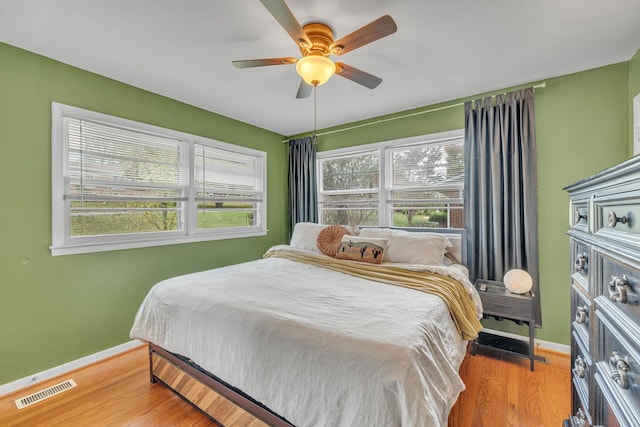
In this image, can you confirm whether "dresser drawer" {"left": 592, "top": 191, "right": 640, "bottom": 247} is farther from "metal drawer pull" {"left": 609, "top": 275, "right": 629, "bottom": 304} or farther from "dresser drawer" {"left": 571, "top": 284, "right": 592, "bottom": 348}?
"dresser drawer" {"left": 571, "top": 284, "right": 592, "bottom": 348}

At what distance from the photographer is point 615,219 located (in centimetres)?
90

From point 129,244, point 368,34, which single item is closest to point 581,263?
point 368,34

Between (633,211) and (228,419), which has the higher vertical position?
(633,211)

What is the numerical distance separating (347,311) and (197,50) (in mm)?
2147

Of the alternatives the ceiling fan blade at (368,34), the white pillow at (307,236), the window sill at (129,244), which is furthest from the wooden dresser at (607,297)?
the window sill at (129,244)

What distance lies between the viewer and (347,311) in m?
1.54

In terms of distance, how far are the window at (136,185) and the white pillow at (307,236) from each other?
29.8 inches

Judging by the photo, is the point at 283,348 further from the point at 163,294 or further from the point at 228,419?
the point at 163,294

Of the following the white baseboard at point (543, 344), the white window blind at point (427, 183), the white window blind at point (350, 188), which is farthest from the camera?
the white window blind at point (350, 188)

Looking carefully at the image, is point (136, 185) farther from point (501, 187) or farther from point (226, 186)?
point (501, 187)

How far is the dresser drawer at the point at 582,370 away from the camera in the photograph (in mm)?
1182

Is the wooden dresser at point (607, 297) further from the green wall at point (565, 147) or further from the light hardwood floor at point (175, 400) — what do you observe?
the green wall at point (565, 147)

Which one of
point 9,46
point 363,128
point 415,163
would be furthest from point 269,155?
point 9,46

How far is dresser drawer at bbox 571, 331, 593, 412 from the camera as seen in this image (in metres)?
1.18
